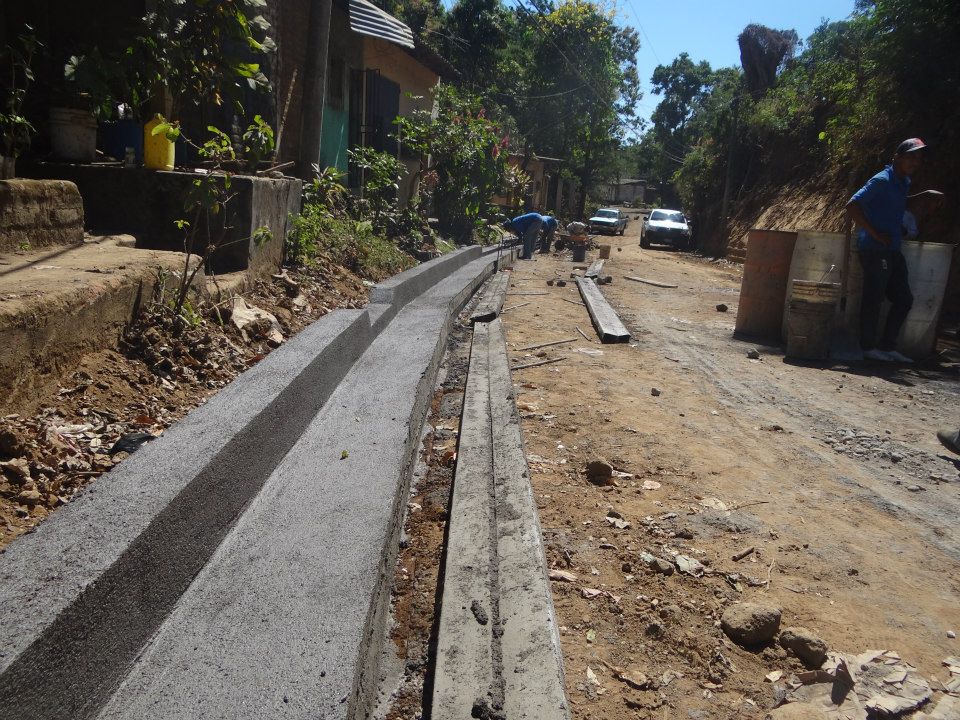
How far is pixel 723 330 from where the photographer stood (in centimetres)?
722

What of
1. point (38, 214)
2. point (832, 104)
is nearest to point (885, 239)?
point (38, 214)

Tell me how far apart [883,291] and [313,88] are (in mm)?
5434

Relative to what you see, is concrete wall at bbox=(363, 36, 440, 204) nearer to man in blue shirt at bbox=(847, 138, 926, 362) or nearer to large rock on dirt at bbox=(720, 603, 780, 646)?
man in blue shirt at bbox=(847, 138, 926, 362)

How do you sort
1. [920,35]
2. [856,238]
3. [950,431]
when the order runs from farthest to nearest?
[920,35] < [856,238] < [950,431]

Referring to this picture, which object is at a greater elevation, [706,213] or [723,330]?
[706,213]

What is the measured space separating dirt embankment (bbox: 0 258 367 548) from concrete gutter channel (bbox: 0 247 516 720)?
0.23 meters

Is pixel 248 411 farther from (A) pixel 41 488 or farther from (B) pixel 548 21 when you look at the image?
(B) pixel 548 21

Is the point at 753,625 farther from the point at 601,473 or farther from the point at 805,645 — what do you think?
the point at 601,473

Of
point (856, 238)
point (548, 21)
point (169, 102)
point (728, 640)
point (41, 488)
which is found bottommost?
point (728, 640)

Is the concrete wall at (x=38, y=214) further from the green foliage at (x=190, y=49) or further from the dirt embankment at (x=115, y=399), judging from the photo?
the green foliage at (x=190, y=49)

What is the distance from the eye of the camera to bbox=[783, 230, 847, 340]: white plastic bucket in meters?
5.93

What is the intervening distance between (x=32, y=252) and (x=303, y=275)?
2291 mm

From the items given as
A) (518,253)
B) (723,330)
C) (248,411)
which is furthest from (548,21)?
(248,411)

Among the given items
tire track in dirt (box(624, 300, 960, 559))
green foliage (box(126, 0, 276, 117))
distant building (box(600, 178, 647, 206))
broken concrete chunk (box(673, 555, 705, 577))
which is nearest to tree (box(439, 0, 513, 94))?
tire track in dirt (box(624, 300, 960, 559))
